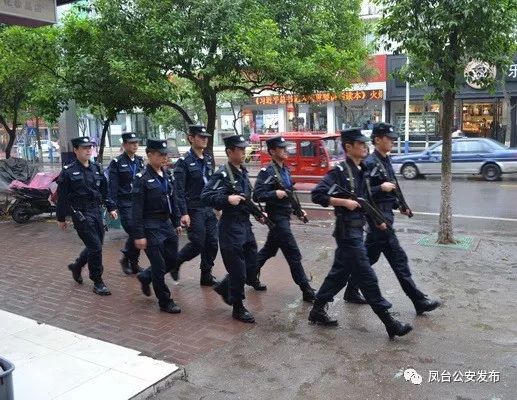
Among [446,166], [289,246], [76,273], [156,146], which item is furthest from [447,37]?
[76,273]

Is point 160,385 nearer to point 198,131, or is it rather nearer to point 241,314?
point 241,314

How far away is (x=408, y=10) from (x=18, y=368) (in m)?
6.65

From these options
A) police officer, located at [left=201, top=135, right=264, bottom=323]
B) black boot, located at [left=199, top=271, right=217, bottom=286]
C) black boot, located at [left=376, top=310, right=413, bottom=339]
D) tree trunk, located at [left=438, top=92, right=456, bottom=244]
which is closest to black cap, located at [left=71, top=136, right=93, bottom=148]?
police officer, located at [left=201, top=135, right=264, bottom=323]

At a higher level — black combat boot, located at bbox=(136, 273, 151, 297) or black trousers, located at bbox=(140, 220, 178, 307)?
black trousers, located at bbox=(140, 220, 178, 307)

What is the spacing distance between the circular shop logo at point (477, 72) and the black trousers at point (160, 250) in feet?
16.2

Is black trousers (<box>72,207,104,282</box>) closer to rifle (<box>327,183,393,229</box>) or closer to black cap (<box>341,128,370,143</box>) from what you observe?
rifle (<box>327,183,393,229</box>)

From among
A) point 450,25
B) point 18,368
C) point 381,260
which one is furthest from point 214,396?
point 450,25

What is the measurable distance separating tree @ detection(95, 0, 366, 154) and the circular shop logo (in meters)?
3.14

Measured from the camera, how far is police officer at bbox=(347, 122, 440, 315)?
5.28m

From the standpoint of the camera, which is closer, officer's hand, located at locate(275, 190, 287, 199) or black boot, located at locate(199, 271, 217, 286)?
officer's hand, located at locate(275, 190, 287, 199)

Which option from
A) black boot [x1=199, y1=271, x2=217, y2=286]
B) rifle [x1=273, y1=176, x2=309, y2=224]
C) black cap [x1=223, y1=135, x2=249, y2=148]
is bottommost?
black boot [x1=199, y1=271, x2=217, y2=286]

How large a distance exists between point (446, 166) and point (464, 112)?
21.6 meters

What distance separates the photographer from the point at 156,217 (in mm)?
5551

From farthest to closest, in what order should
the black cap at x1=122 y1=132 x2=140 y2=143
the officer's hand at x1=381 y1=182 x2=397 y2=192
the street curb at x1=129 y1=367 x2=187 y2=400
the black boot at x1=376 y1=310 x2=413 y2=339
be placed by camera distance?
1. the black cap at x1=122 y1=132 x2=140 y2=143
2. the officer's hand at x1=381 y1=182 x2=397 y2=192
3. the black boot at x1=376 y1=310 x2=413 y2=339
4. the street curb at x1=129 y1=367 x2=187 y2=400
